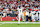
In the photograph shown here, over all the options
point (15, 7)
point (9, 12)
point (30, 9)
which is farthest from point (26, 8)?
point (9, 12)

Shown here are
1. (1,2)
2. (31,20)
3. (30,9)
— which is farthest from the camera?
(1,2)

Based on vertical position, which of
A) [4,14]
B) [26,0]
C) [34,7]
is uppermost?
[26,0]

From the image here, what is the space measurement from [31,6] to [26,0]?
0.89m

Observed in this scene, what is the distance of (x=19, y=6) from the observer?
31.7 ft

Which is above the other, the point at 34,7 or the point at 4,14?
the point at 34,7

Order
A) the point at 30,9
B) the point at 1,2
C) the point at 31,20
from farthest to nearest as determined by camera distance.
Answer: the point at 1,2
the point at 30,9
the point at 31,20

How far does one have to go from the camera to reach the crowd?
921 centimetres

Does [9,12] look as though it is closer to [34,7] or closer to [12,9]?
[12,9]

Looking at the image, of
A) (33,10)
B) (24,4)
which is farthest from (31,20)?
(24,4)

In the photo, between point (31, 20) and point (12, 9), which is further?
point (12, 9)

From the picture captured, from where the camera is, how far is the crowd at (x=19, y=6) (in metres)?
9.21

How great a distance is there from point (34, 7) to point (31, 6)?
1.04 ft

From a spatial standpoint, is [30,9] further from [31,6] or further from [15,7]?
[15,7]

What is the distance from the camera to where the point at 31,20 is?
29.3 ft
